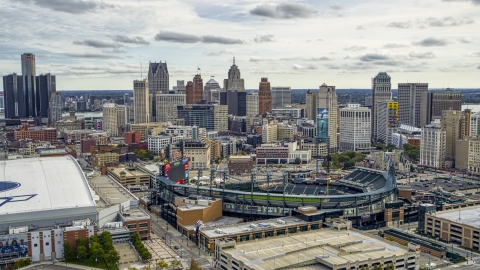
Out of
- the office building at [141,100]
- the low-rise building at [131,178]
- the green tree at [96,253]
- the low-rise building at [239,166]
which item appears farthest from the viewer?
the office building at [141,100]

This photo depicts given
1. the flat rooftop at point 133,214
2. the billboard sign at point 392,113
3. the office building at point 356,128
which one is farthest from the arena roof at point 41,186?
the billboard sign at point 392,113

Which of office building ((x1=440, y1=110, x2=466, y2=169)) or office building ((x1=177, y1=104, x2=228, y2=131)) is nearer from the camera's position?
office building ((x1=440, y1=110, x2=466, y2=169))

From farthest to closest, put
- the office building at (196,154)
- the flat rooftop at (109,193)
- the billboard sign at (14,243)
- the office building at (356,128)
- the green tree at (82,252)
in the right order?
the office building at (356,128)
the office building at (196,154)
the flat rooftop at (109,193)
the billboard sign at (14,243)
the green tree at (82,252)

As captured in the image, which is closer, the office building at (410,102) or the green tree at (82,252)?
the green tree at (82,252)

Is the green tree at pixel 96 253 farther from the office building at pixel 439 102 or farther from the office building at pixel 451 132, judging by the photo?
the office building at pixel 439 102

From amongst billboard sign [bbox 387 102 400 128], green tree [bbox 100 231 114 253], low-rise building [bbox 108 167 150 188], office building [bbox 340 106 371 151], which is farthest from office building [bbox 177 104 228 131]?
green tree [bbox 100 231 114 253]

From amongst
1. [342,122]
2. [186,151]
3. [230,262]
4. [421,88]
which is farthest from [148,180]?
[421,88]

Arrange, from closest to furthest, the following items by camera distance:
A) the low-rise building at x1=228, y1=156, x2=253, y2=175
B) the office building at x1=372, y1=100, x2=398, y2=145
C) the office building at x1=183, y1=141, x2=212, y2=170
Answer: the low-rise building at x1=228, y1=156, x2=253, y2=175 → the office building at x1=183, y1=141, x2=212, y2=170 → the office building at x1=372, y1=100, x2=398, y2=145

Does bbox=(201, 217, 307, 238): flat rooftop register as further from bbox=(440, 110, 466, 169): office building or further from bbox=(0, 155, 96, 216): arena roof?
bbox=(440, 110, 466, 169): office building
